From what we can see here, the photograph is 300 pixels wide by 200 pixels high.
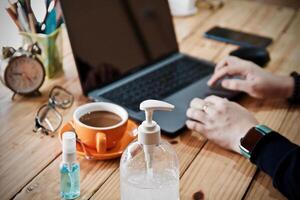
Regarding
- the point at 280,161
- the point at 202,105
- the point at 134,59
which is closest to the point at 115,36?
the point at 134,59

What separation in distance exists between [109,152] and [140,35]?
477mm

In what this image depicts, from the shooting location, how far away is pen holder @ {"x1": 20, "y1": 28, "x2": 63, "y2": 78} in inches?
44.4

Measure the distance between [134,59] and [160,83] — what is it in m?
0.11

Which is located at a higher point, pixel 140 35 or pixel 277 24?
pixel 140 35

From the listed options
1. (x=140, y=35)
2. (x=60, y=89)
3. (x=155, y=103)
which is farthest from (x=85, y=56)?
(x=155, y=103)

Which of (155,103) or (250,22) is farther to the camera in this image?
(250,22)

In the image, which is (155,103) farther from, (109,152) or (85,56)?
(85,56)

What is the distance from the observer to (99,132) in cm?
87

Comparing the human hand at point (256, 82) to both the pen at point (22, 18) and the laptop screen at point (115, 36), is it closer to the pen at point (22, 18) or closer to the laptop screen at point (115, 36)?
the laptop screen at point (115, 36)

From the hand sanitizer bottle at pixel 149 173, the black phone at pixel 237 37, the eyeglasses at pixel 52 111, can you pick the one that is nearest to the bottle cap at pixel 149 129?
→ the hand sanitizer bottle at pixel 149 173

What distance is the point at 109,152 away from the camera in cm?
91

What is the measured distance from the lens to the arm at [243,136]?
0.82 metres

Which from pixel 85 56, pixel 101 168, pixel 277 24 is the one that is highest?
pixel 85 56

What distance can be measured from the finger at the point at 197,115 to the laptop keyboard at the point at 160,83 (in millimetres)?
125
